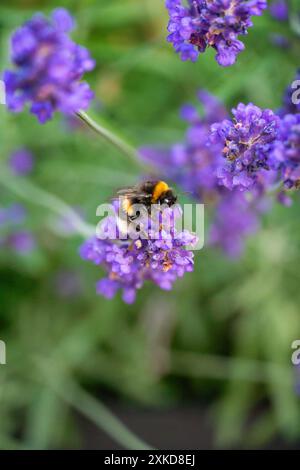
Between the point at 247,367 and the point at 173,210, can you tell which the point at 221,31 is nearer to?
the point at 173,210

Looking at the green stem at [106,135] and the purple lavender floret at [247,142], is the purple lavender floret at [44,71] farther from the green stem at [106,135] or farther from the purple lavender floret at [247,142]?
the purple lavender floret at [247,142]

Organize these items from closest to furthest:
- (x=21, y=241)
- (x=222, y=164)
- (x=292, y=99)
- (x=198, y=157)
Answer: (x=222, y=164)
(x=292, y=99)
(x=198, y=157)
(x=21, y=241)

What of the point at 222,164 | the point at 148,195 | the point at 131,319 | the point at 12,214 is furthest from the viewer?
the point at 131,319

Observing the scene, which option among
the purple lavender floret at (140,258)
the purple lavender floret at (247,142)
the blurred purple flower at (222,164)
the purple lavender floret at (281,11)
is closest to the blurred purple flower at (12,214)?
the blurred purple flower at (222,164)

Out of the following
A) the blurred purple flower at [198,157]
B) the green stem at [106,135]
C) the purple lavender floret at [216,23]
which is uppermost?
the blurred purple flower at [198,157]

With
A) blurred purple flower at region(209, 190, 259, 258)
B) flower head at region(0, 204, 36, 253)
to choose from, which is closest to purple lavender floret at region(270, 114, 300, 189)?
blurred purple flower at region(209, 190, 259, 258)

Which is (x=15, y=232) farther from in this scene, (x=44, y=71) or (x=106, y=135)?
(x=44, y=71)

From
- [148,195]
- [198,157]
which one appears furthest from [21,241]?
[148,195]

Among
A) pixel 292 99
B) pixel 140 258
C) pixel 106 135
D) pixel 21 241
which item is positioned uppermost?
pixel 21 241
